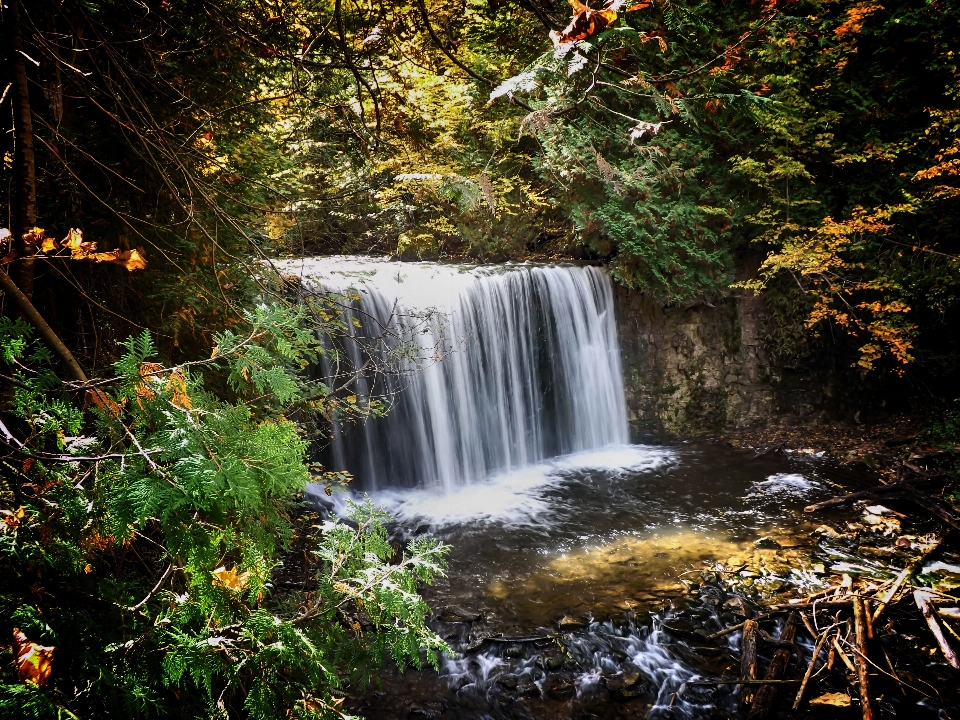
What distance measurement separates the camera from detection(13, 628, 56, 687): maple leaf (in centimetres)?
119

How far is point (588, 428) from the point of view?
33.3ft

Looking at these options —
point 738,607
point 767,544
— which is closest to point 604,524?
point 767,544

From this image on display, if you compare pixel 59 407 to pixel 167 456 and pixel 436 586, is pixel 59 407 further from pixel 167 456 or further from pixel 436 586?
pixel 436 586

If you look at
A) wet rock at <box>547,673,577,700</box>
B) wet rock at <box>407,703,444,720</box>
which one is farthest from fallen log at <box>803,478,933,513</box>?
wet rock at <box>407,703,444,720</box>

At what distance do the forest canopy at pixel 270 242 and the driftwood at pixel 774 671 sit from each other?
256cm

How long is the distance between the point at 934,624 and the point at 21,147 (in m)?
6.27

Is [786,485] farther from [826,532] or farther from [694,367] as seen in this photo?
[694,367]

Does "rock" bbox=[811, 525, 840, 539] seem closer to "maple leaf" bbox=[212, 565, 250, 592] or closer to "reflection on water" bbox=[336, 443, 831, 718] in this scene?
"reflection on water" bbox=[336, 443, 831, 718]

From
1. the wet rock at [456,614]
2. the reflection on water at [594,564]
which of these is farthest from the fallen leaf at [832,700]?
the wet rock at [456,614]

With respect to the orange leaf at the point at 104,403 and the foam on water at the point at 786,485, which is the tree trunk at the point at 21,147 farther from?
the foam on water at the point at 786,485

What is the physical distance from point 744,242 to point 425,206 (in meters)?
5.96

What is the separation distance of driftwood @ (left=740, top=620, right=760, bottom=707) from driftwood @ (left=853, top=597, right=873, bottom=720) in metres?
0.67

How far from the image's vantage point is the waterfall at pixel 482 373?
8336 mm

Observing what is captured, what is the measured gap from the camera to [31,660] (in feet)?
3.95
